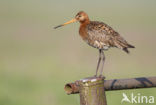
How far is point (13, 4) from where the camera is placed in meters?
55.5

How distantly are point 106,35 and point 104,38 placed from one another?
0.06 meters

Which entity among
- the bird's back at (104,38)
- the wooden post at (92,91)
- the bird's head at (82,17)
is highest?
the bird's head at (82,17)

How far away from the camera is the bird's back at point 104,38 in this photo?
9.29 meters

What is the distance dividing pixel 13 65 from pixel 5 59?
4.39 feet

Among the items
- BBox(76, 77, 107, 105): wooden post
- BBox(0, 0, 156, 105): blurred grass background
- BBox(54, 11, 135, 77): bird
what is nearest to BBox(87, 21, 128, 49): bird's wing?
BBox(54, 11, 135, 77): bird

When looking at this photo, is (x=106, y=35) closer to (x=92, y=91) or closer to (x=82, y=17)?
(x=82, y=17)

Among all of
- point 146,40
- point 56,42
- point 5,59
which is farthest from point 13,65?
point 146,40

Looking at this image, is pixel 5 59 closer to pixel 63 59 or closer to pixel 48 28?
pixel 63 59

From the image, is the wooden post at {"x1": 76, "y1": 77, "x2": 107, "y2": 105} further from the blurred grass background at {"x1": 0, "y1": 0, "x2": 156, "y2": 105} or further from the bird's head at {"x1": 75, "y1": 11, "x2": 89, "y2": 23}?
the blurred grass background at {"x1": 0, "y1": 0, "x2": 156, "y2": 105}

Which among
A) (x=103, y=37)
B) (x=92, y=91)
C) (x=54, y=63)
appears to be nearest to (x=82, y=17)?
(x=103, y=37)

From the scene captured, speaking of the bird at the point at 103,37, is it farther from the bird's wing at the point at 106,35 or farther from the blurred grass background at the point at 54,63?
the blurred grass background at the point at 54,63

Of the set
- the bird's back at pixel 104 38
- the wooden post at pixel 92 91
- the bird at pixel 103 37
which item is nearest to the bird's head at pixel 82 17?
the bird at pixel 103 37

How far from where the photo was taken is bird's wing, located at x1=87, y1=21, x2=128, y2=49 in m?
9.29

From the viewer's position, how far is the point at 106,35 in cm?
941
